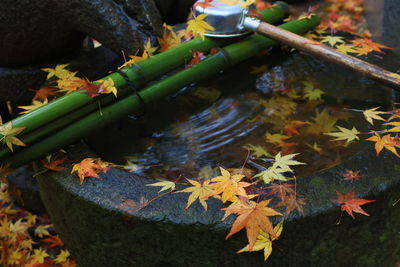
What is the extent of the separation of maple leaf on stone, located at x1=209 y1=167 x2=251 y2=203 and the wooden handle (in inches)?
41.3

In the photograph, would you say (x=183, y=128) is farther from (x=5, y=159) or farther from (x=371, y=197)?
(x=371, y=197)

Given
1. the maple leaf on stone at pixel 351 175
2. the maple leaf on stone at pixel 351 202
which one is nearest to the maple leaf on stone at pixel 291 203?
the maple leaf on stone at pixel 351 202

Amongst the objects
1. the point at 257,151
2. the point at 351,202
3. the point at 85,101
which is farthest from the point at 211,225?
the point at 85,101

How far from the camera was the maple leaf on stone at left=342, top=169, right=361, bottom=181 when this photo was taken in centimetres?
185

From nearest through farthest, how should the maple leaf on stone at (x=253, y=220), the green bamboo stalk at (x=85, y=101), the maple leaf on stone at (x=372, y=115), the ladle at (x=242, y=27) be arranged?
1. the maple leaf on stone at (x=253, y=220)
2. the green bamboo stalk at (x=85, y=101)
3. the maple leaf on stone at (x=372, y=115)
4. the ladle at (x=242, y=27)

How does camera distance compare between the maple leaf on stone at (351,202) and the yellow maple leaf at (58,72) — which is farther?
the yellow maple leaf at (58,72)

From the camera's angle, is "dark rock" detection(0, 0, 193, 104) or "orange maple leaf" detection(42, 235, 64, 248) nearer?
"dark rock" detection(0, 0, 193, 104)

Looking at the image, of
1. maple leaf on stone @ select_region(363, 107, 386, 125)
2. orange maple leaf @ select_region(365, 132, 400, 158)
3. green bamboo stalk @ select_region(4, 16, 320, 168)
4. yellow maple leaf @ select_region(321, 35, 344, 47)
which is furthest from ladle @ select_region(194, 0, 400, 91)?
orange maple leaf @ select_region(365, 132, 400, 158)

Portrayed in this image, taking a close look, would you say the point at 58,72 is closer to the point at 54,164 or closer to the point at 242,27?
the point at 54,164

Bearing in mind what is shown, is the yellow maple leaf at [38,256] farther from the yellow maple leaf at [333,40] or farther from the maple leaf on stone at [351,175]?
the yellow maple leaf at [333,40]

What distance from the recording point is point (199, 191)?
1.85 metres

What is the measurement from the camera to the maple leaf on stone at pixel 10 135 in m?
1.95

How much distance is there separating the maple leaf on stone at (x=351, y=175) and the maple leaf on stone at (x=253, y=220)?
0.40 metres

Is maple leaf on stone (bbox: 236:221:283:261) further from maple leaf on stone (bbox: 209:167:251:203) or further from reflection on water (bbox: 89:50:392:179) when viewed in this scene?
reflection on water (bbox: 89:50:392:179)
